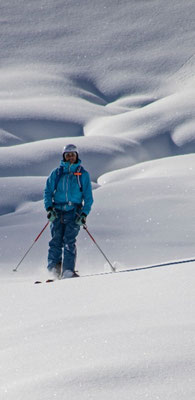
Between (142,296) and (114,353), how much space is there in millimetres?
1574

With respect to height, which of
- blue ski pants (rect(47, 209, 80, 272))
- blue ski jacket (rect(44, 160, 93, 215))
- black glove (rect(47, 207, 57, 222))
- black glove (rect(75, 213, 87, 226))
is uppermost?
blue ski jacket (rect(44, 160, 93, 215))

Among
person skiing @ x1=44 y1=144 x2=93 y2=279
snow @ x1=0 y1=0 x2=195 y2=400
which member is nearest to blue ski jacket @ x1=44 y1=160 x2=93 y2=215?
person skiing @ x1=44 y1=144 x2=93 y2=279

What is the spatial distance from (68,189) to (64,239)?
1.68ft

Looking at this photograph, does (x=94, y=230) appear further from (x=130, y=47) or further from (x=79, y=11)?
(x=79, y=11)

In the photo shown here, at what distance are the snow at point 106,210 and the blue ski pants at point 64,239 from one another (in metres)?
0.35

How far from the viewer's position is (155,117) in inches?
936

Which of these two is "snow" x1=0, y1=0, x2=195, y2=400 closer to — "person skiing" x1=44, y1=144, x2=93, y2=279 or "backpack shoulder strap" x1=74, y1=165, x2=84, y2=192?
"person skiing" x1=44, y1=144, x2=93, y2=279

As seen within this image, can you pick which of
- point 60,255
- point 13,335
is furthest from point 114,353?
point 60,255

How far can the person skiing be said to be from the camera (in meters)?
7.95

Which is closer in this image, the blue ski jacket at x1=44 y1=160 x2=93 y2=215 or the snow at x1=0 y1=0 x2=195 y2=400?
the snow at x1=0 y1=0 x2=195 y2=400

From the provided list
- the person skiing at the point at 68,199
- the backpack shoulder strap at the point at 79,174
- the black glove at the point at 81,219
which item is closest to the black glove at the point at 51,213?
the person skiing at the point at 68,199

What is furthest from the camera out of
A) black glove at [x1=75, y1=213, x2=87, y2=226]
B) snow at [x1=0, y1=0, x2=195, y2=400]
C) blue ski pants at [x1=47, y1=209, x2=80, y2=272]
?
blue ski pants at [x1=47, y1=209, x2=80, y2=272]

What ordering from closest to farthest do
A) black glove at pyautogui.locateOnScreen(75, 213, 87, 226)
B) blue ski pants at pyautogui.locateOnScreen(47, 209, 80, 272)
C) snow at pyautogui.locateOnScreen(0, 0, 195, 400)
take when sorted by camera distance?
snow at pyautogui.locateOnScreen(0, 0, 195, 400) → black glove at pyautogui.locateOnScreen(75, 213, 87, 226) → blue ski pants at pyautogui.locateOnScreen(47, 209, 80, 272)

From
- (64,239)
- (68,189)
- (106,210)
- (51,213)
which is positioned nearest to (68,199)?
(68,189)
